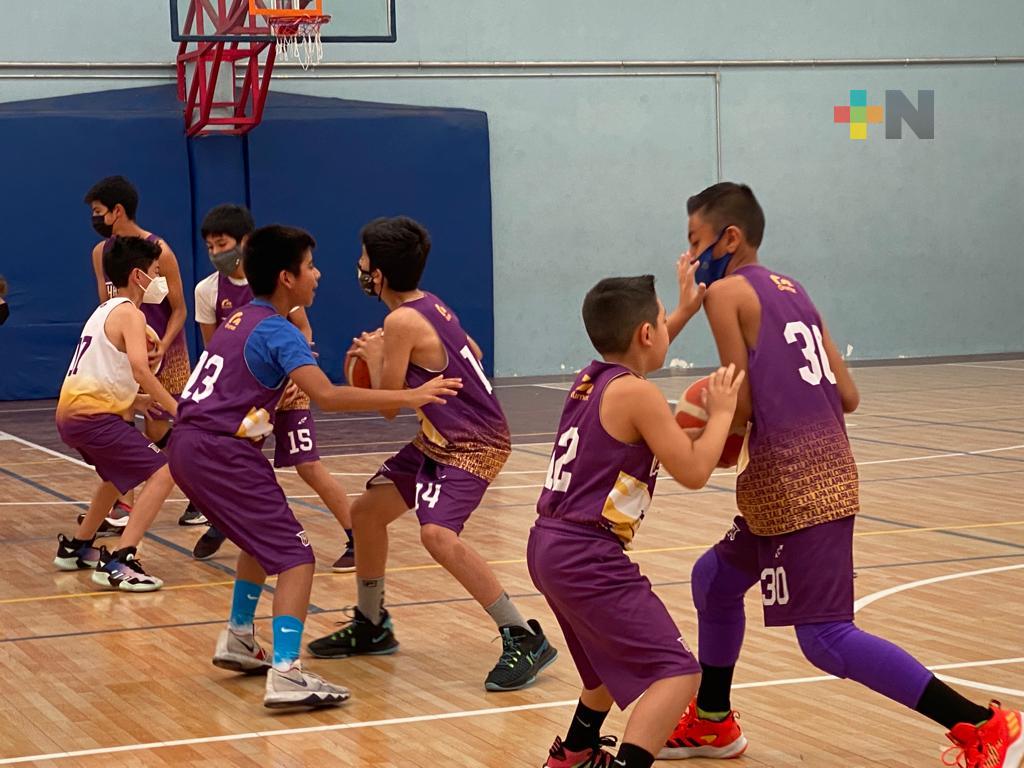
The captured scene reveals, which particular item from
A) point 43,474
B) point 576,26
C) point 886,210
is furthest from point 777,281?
point 886,210

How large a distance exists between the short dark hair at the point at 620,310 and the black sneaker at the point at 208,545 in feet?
12.7

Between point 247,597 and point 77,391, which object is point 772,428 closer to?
point 247,597

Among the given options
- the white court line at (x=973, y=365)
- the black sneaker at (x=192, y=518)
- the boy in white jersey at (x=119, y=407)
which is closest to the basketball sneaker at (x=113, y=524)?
the black sneaker at (x=192, y=518)

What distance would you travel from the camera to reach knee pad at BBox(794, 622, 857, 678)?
364 cm

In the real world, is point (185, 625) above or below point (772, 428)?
below

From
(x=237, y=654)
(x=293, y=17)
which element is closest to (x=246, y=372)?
(x=237, y=654)

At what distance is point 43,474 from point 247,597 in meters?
5.42

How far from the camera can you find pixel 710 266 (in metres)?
3.88

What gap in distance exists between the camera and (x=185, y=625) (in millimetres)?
5723

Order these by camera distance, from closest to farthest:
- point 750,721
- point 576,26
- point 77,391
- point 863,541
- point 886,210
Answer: point 750,721 < point 77,391 < point 863,541 < point 576,26 < point 886,210

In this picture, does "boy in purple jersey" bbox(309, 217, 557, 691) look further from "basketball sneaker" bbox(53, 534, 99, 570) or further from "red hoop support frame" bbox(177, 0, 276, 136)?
"red hoop support frame" bbox(177, 0, 276, 136)

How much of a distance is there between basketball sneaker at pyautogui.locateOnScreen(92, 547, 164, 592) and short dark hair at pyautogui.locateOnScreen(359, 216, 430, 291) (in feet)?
6.87

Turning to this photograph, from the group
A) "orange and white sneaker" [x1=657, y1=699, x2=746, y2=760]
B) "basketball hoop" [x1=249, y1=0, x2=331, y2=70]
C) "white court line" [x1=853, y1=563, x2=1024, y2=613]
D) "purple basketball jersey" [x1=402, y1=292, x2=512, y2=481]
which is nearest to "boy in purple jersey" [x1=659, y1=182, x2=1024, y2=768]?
"orange and white sneaker" [x1=657, y1=699, x2=746, y2=760]

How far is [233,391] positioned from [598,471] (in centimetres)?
156
